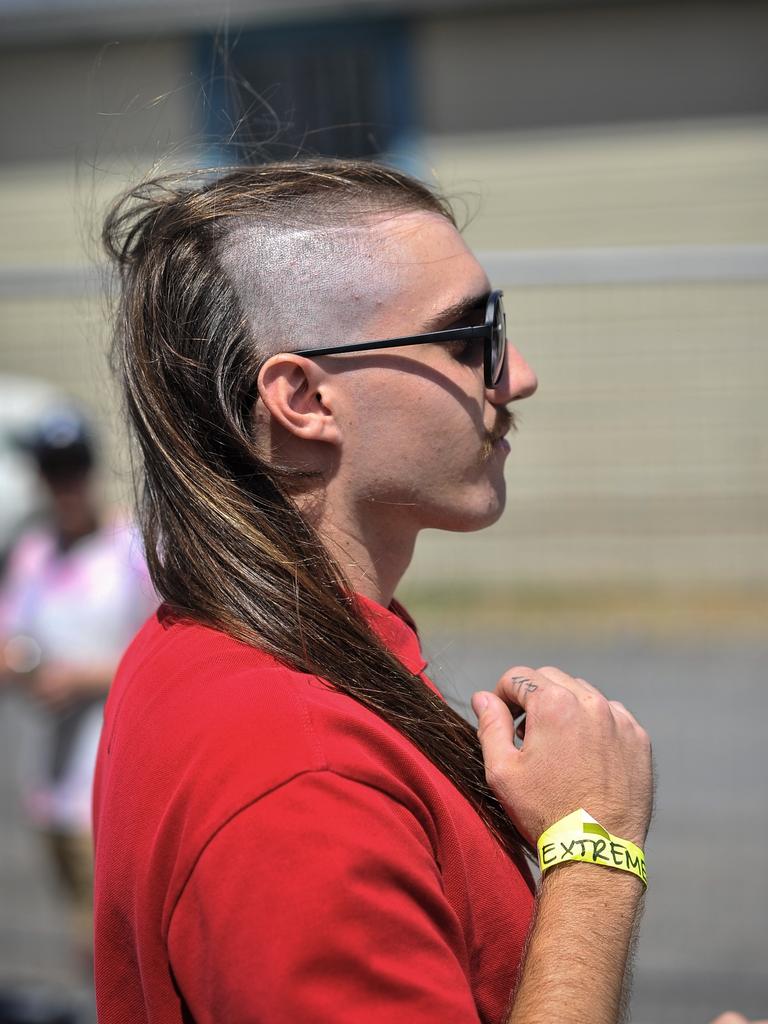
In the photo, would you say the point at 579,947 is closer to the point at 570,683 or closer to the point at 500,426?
the point at 570,683

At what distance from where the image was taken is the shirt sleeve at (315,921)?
1.05 metres

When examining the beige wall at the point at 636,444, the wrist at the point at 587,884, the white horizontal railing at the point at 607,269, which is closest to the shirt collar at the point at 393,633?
the wrist at the point at 587,884

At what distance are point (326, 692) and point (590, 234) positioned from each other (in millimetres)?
8468

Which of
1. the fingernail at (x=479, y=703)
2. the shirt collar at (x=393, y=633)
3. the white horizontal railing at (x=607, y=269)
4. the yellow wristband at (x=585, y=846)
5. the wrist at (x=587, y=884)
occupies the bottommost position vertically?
the wrist at (x=587, y=884)

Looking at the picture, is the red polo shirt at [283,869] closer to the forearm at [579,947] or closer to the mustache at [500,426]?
the forearm at [579,947]

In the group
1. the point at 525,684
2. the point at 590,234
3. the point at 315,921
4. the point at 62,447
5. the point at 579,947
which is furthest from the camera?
the point at 590,234

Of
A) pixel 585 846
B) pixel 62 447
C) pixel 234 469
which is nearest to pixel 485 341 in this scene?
pixel 234 469

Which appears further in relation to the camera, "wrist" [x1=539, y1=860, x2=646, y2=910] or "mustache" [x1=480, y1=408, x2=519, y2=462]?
"mustache" [x1=480, y1=408, x2=519, y2=462]

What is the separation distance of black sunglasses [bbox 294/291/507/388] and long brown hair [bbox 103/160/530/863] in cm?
12

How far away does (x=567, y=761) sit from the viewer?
133 centimetres

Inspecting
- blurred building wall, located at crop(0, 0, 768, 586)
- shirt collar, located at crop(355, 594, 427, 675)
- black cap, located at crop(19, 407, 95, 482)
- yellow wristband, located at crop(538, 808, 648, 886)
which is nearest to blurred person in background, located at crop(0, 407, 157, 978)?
black cap, located at crop(19, 407, 95, 482)

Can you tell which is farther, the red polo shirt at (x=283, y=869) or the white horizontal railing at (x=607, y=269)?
the white horizontal railing at (x=607, y=269)

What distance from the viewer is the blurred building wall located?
6.66m

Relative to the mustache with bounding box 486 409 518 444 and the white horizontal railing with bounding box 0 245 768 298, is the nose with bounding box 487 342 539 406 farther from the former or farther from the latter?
the white horizontal railing with bounding box 0 245 768 298
